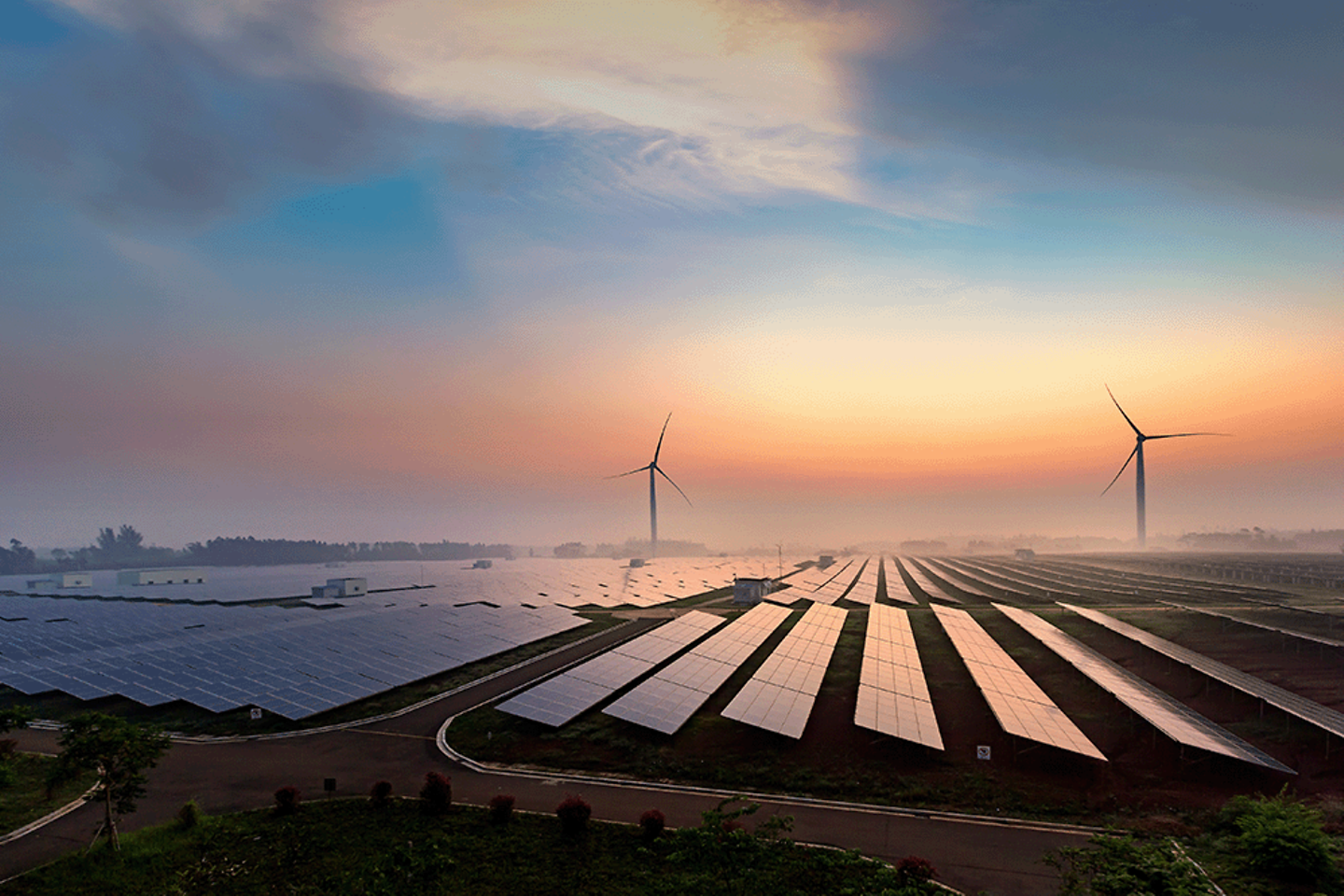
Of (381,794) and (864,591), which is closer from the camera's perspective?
(381,794)

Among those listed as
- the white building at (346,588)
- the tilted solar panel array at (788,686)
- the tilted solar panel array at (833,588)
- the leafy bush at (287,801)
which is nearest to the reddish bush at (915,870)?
the tilted solar panel array at (788,686)

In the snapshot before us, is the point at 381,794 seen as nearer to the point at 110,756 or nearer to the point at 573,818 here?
the point at 573,818

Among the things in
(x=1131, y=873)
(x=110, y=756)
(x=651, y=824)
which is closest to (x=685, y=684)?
(x=651, y=824)

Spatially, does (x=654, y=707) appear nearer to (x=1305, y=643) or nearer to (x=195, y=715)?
(x=195, y=715)

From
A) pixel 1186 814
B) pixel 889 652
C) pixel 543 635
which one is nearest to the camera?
pixel 1186 814

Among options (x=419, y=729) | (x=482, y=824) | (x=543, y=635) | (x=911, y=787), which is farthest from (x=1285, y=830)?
(x=543, y=635)

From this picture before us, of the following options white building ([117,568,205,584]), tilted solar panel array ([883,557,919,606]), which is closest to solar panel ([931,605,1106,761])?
tilted solar panel array ([883,557,919,606])
